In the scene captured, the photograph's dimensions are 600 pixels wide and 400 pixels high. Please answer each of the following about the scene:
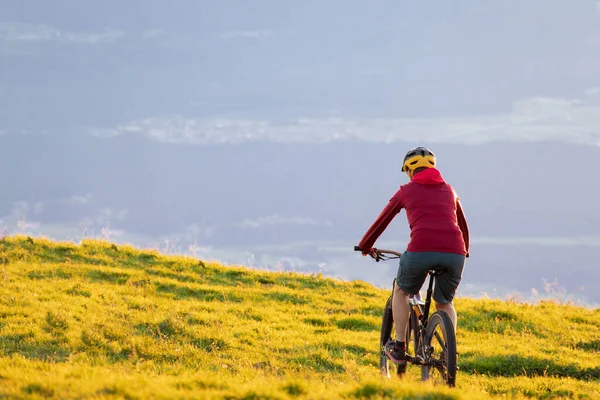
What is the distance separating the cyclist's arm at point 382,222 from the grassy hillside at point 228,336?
174cm

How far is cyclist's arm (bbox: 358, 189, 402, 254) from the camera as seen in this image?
8.05 meters

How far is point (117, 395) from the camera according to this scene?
21.3ft

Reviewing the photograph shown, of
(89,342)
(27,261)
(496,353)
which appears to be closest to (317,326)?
(496,353)

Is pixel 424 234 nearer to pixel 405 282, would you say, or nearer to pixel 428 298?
pixel 405 282

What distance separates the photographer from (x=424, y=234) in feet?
24.9

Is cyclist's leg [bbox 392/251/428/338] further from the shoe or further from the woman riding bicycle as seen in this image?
the shoe

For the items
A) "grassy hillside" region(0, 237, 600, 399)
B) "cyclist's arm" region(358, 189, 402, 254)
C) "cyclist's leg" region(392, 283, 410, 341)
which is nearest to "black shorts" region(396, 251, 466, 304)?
"cyclist's leg" region(392, 283, 410, 341)

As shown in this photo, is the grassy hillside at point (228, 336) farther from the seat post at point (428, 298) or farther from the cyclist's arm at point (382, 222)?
the cyclist's arm at point (382, 222)

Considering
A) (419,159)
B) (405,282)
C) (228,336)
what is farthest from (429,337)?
(228,336)

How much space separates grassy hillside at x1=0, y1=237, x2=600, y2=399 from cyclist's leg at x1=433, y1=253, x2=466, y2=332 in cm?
103

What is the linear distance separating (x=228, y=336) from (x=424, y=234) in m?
5.98

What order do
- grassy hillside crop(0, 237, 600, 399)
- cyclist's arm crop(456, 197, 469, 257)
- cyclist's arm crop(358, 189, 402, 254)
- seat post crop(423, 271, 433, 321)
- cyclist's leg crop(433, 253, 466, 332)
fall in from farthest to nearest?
cyclist's arm crop(456, 197, 469, 257) → cyclist's arm crop(358, 189, 402, 254) → seat post crop(423, 271, 433, 321) → cyclist's leg crop(433, 253, 466, 332) → grassy hillside crop(0, 237, 600, 399)

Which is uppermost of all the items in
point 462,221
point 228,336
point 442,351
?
point 462,221

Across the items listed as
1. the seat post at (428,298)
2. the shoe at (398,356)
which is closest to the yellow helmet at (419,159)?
the seat post at (428,298)
